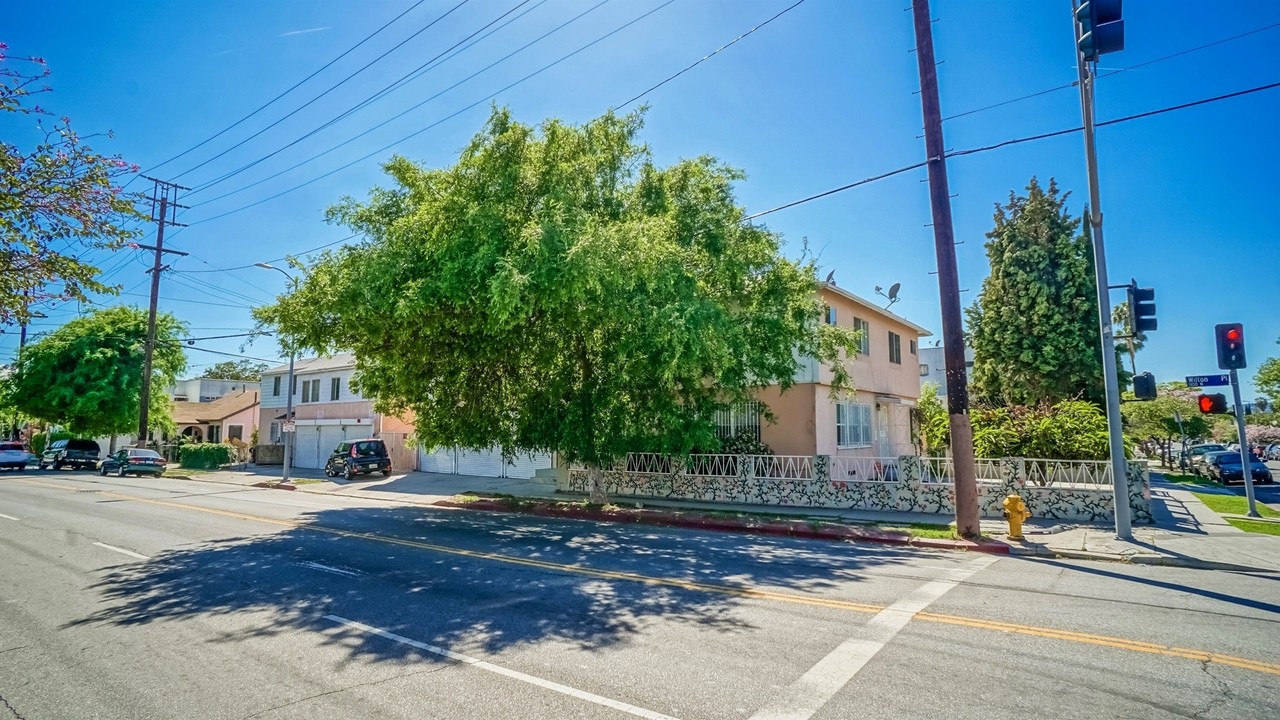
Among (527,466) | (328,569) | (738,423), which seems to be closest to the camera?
(328,569)

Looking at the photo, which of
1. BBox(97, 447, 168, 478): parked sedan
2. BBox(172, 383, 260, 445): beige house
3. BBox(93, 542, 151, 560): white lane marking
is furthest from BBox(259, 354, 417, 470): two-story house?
BBox(93, 542, 151, 560): white lane marking

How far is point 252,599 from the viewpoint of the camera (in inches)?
302

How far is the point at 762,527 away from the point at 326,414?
30.1 m

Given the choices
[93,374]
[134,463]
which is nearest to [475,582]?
[134,463]

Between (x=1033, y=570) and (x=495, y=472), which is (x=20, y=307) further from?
(x=495, y=472)

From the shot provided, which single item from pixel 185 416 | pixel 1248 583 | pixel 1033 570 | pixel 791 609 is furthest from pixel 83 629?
pixel 185 416

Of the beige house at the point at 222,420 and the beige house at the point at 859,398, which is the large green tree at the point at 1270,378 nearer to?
the beige house at the point at 859,398

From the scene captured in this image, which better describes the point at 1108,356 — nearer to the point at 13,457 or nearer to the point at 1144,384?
the point at 1144,384

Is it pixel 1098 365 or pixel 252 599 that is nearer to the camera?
pixel 252 599

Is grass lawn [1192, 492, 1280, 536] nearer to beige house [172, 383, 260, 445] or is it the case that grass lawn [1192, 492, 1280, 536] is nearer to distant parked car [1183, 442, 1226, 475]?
distant parked car [1183, 442, 1226, 475]

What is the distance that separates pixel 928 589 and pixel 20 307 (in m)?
11.9

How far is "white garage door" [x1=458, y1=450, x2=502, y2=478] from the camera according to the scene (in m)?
27.0

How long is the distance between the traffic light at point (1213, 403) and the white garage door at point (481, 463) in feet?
73.4

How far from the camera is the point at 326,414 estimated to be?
35.8m
